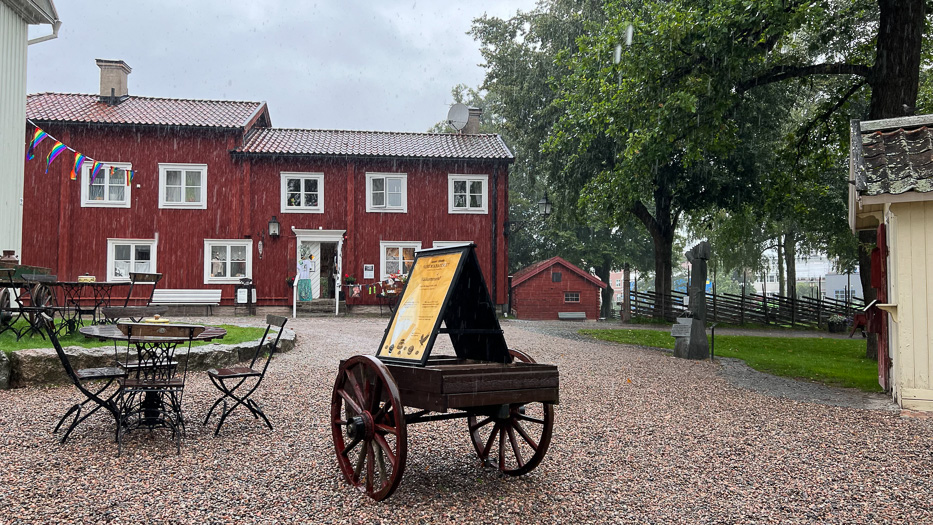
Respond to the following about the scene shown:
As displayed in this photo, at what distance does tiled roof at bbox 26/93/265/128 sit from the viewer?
20.2 meters

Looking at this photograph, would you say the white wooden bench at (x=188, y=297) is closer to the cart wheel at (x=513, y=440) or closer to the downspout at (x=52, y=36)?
the downspout at (x=52, y=36)

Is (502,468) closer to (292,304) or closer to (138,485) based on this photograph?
(138,485)

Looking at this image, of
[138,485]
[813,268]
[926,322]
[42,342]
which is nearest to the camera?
[138,485]

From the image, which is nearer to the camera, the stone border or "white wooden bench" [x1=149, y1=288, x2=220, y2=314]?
the stone border

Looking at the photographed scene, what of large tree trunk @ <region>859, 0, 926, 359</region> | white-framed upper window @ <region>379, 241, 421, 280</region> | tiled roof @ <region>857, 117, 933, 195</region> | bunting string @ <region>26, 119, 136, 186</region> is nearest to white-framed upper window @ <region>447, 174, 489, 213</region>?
white-framed upper window @ <region>379, 241, 421, 280</region>

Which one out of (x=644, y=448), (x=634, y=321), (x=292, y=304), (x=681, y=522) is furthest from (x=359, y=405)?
(x=634, y=321)

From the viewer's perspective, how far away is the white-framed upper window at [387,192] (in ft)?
72.2

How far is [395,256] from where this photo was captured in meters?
22.0

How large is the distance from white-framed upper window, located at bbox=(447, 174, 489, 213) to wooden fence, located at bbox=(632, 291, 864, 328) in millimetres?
6475

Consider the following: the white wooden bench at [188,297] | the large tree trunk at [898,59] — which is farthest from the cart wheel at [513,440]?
the white wooden bench at [188,297]

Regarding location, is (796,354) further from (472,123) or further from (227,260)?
(227,260)

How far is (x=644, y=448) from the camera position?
18.8 ft

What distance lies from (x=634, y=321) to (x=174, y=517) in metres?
20.5

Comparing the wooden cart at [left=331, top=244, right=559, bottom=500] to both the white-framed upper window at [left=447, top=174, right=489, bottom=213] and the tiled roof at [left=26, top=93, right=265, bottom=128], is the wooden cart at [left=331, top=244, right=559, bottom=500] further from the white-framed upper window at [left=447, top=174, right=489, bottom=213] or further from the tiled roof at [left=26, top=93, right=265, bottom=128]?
the tiled roof at [left=26, top=93, right=265, bottom=128]
